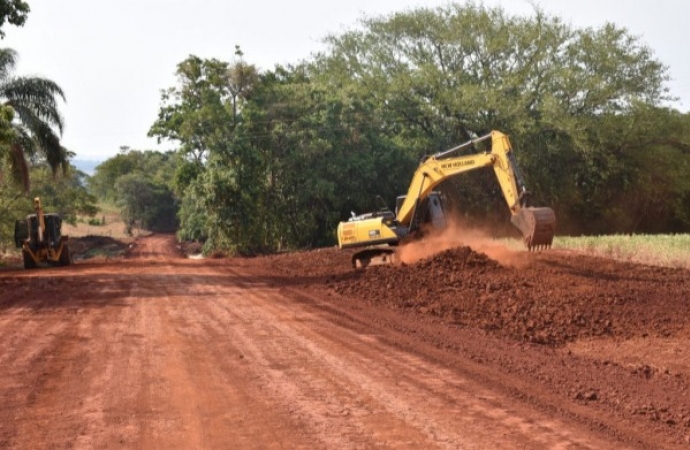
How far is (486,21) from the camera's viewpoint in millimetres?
43531

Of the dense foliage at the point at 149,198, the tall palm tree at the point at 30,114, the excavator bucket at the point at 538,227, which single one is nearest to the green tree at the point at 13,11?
the tall palm tree at the point at 30,114

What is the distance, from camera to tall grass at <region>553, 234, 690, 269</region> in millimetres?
22403

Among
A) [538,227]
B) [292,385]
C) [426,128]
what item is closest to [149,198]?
[426,128]

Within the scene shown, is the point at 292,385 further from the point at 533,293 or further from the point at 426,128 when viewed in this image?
the point at 426,128

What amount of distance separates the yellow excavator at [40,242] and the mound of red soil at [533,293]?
12314 millimetres

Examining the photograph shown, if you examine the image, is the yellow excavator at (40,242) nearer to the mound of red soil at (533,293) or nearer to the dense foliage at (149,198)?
the mound of red soil at (533,293)

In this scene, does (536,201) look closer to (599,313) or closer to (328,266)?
(328,266)

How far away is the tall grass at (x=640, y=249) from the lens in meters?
22.4

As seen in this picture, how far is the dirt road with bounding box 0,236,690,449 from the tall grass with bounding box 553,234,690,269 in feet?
37.4

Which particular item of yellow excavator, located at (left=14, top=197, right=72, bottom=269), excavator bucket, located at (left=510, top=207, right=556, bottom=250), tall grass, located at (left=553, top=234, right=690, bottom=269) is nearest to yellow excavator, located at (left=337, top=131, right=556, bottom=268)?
excavator bucket, located at (left=510, top=207, right=556, bottom=250)

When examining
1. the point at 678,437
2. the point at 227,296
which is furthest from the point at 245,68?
the point at 678,437

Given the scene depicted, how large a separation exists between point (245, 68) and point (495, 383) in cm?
3445

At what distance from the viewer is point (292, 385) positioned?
7.69m

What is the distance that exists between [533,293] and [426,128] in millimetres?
29634
